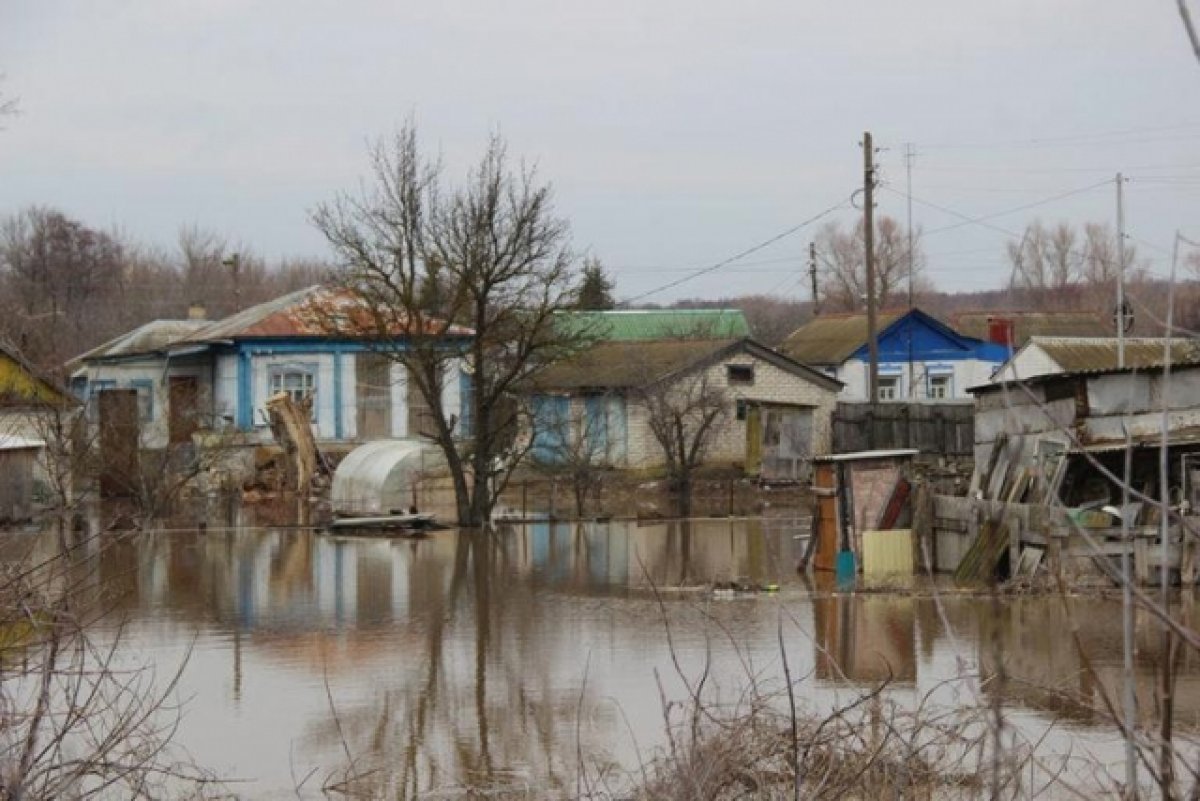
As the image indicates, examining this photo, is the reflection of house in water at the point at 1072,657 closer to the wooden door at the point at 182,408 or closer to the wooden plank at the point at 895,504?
the wooden plank at the point at 895,504

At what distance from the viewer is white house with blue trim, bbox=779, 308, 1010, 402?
180 feet

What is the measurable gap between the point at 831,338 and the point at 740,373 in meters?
10.3

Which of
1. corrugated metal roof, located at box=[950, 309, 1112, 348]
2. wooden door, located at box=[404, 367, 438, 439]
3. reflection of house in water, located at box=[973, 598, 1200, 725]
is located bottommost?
reflection of house in water, located at box=[973, 598, 1200, 725]

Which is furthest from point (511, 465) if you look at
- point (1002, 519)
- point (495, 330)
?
point (1002, 519)

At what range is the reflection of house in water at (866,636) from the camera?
15.2 meters

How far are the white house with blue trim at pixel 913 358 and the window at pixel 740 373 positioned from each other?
24.8ft

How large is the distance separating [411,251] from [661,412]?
36.7 ft

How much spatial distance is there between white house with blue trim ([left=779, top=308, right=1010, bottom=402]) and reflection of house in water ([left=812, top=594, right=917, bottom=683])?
34.3 meters

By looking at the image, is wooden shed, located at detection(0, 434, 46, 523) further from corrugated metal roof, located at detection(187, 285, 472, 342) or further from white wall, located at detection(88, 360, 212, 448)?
white wall, located at detection(88, 360, 212, 448)

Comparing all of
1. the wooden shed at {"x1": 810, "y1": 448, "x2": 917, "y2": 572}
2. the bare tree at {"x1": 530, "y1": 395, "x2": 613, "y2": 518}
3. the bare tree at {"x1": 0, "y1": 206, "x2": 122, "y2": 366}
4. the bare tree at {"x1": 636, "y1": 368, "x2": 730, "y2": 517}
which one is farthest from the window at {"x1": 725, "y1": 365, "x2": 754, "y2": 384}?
the bare tree at {"x1": 0, "y1": 206, "x2": 122, "y2": 366}

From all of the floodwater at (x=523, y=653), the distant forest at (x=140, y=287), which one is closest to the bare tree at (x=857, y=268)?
the distant forest at (x=140, y=287)

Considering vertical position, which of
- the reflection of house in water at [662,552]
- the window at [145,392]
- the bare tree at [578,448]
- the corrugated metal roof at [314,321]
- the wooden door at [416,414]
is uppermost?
the corrugated metal roof at [314,321]

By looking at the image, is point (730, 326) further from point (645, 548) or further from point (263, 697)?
point (263, 697)

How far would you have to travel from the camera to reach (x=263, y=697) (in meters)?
14.6
